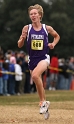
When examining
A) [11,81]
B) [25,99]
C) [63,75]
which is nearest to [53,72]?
[63,75]

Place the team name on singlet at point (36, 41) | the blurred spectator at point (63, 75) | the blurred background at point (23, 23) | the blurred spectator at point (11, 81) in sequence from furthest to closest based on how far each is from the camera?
the blurred background at point (23, 23), the blurred spectator at point (63, 75), the blurred spectator at point (11, 81), the team name on singlet at point (36, 41)

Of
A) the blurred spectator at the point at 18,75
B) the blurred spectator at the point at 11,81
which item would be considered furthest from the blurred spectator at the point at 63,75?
the blurred spectator at the point at 11,81

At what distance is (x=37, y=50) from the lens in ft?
38.7

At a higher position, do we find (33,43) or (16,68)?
(33,43)

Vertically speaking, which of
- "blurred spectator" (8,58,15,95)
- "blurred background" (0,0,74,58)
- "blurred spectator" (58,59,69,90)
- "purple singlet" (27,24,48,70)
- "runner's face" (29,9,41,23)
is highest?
"runner's face" (29,9,41,23)

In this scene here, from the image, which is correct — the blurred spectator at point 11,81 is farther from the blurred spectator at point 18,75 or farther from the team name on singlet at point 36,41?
the team name on singlet at point 36,41

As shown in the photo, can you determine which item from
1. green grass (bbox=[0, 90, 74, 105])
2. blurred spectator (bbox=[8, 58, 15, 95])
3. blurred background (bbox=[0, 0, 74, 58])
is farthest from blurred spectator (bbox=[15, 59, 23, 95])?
blurred background (bbox=[0, 0, 74, 58])

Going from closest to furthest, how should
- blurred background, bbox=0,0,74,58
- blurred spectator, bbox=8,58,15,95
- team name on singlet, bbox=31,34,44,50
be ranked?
team name on singlet, bbox=31,34,44,50
blurred spectator, bbox=8,58,15,95
blurred background, bbox=0,0,74,58

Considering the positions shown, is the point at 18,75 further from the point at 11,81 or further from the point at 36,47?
the point at 36,47

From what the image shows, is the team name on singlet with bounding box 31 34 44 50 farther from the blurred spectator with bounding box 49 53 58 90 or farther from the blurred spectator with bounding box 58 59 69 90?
the blurred spectator with bounding box 58 59 69 90

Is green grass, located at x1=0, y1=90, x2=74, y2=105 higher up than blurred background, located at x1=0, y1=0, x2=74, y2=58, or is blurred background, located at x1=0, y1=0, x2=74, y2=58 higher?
green grass, located at x1=0, y1=90, x2=74, y2=105

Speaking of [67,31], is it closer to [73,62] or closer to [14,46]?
[14,46]

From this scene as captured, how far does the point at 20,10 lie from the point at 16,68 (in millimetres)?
58114

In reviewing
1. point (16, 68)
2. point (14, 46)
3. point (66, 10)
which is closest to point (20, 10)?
point (14, 46)
